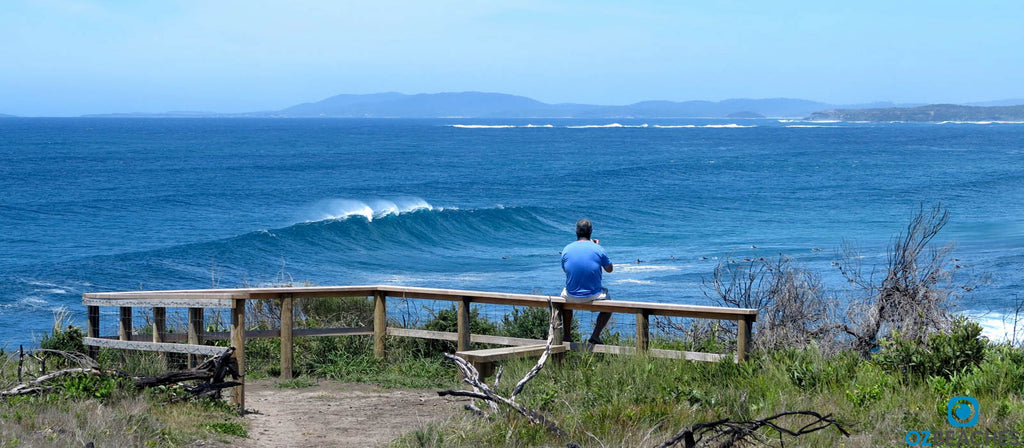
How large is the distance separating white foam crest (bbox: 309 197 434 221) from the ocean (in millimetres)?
245

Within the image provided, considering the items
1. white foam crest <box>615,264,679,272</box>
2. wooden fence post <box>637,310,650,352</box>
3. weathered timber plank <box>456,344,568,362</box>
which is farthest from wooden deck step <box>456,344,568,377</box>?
white foam crest <box>615,264,679,272</box>

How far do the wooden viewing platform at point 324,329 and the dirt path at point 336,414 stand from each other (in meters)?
0.43

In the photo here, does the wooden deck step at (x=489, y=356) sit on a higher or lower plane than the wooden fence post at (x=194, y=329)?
lower

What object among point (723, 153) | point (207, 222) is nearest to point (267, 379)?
point (207, 222)

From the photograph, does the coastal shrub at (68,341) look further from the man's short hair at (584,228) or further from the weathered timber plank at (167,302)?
the man's short hair at (584,228)

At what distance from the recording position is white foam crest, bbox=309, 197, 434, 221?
46.7 m

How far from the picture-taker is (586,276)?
9188mm

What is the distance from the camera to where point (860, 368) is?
768 cm

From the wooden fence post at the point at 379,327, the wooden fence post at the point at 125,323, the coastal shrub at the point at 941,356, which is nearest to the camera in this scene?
the coastal shrub at the point at 941,356

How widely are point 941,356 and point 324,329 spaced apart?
18.7 ft

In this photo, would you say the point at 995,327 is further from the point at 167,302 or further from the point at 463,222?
the point at 463,222

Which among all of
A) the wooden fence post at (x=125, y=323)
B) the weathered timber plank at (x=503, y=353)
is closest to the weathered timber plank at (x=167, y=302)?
the wooden fence post at (x=125, y=323)

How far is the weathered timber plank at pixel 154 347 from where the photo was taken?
Answer: 813 cm

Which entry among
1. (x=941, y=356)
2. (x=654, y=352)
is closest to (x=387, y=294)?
(x=654, y=352)
